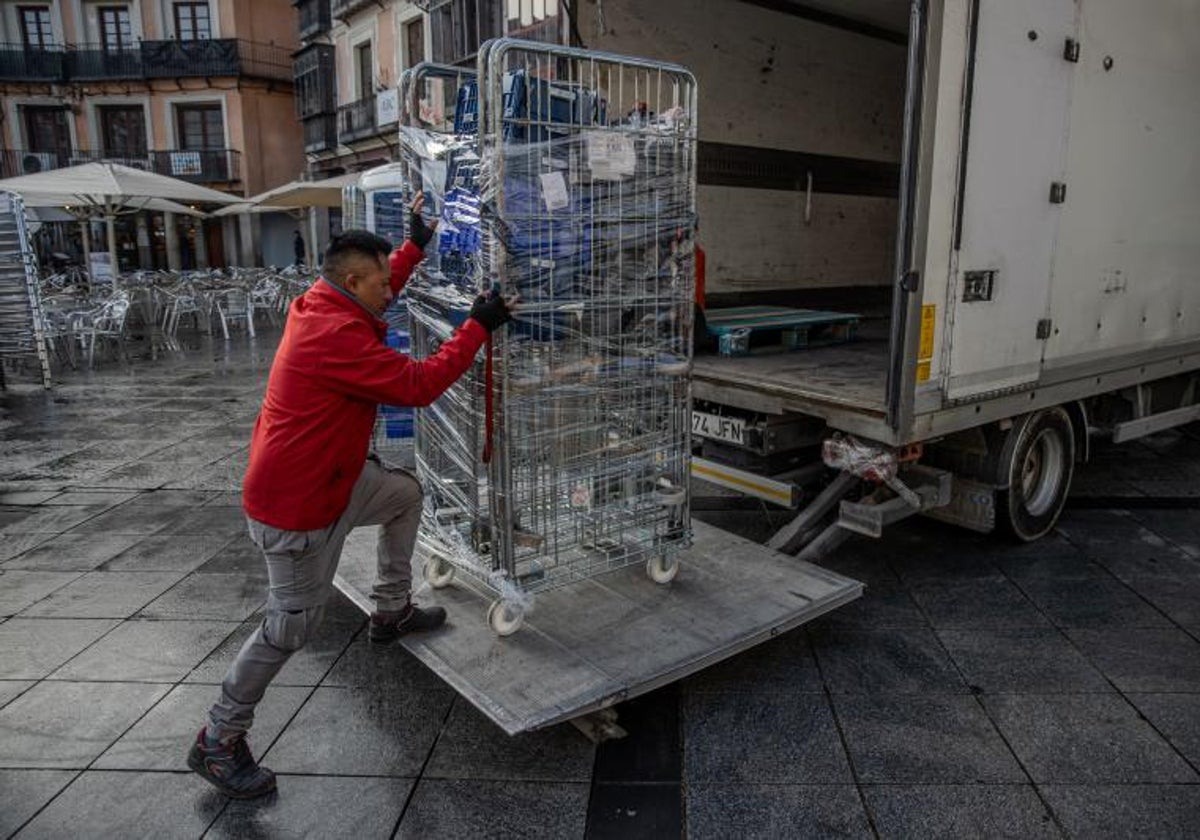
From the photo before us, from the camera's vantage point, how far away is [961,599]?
4453mm

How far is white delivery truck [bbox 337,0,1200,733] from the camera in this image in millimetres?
3477

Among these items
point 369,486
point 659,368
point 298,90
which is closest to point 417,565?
point 369,486

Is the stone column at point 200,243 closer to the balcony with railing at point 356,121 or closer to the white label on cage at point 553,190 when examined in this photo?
the balcony with railing at point 356,121

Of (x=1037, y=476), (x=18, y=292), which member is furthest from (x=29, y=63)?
(x=1037, y=476)

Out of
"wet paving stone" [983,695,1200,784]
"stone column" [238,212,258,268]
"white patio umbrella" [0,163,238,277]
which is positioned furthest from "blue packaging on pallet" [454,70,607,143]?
"stone column" [238,212,258,268]

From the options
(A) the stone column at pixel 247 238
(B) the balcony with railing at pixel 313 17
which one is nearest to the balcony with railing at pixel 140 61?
(B) the balcony with railing at pixel 313 17

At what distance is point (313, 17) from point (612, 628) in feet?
108

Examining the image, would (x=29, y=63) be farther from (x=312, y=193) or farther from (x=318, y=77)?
(x=312, y=193)

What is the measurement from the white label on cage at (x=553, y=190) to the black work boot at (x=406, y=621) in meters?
1.75

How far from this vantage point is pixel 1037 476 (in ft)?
17.2

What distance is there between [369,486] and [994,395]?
3071 mm

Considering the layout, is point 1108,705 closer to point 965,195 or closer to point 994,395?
point 994,395

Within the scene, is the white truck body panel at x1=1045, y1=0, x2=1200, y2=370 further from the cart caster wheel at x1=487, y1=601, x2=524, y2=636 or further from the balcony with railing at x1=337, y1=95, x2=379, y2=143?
the balcony with railing at x1=337, y1=95, x2=379, y2=143

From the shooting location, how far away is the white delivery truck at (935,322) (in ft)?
11.4
